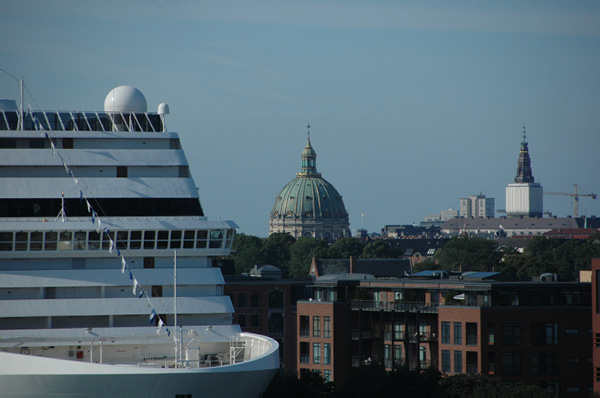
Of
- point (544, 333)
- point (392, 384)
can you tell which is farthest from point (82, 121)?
point (544, 333)

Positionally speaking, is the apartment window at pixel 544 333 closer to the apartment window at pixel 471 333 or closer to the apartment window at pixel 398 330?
the apartment window at pixel 471 333

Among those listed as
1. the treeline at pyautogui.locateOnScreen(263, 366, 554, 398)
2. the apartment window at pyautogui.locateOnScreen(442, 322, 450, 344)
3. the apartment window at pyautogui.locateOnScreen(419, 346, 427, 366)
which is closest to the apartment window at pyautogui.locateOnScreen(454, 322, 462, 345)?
the apartment window at pyautogui.locateOnScreen(442, 322, 450, 344)

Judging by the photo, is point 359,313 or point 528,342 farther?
point 359,313

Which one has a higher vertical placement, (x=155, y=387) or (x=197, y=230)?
(x=197, y=230)

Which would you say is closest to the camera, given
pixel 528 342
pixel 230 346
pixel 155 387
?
pixel 155 387

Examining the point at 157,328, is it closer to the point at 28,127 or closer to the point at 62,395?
the point at 62,395

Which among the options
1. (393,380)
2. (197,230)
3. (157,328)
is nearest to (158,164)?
(197,230)

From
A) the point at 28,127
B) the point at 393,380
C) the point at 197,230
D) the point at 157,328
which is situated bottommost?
the point at 393,380

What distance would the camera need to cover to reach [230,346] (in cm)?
5547

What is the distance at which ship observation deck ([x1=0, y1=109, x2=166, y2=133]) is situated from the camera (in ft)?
192

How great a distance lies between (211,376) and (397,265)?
126773 millimetres

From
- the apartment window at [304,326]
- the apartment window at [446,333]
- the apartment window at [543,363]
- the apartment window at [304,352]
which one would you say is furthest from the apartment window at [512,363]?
the apartment window at [304,326]

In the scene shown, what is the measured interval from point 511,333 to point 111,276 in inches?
1383

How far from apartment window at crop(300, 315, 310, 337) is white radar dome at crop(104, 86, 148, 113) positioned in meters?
38.6
